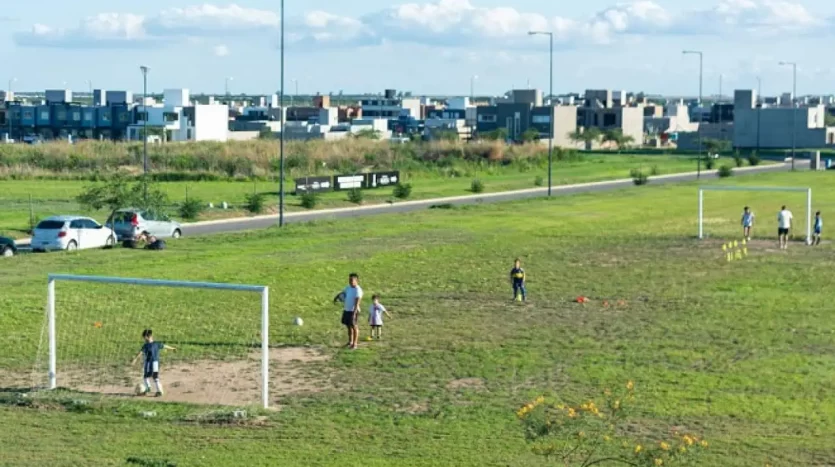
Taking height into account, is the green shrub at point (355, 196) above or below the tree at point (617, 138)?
below

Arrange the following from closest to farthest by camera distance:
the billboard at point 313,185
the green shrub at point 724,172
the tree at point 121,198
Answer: the tree at point 121,198, the billboard at point 313,185, the green shrub at point 724,172

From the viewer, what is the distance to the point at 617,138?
163m

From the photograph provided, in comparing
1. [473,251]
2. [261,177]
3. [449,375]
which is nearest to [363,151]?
[261,177]

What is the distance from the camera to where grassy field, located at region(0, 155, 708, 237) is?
64.8 metres

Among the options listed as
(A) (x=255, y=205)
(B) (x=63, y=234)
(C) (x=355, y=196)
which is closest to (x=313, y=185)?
(C) (x=355, y=196)

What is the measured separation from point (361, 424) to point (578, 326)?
11.1m

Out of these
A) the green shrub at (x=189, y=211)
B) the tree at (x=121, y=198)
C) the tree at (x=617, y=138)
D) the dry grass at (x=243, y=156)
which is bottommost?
the green shrub at (x=189, y=211)

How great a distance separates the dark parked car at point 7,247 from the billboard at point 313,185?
3110 cm

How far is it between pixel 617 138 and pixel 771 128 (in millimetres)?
17836

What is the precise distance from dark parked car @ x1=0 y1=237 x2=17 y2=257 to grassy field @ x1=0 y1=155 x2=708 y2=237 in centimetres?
774

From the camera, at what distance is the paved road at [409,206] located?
5916cm

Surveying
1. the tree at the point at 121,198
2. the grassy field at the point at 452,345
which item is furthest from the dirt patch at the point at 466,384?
the tree at the point at 121,198

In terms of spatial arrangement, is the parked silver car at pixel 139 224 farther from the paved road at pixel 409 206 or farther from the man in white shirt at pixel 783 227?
the man in white shirt at pixel 783 227

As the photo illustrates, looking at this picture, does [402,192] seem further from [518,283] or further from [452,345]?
[452,345]
